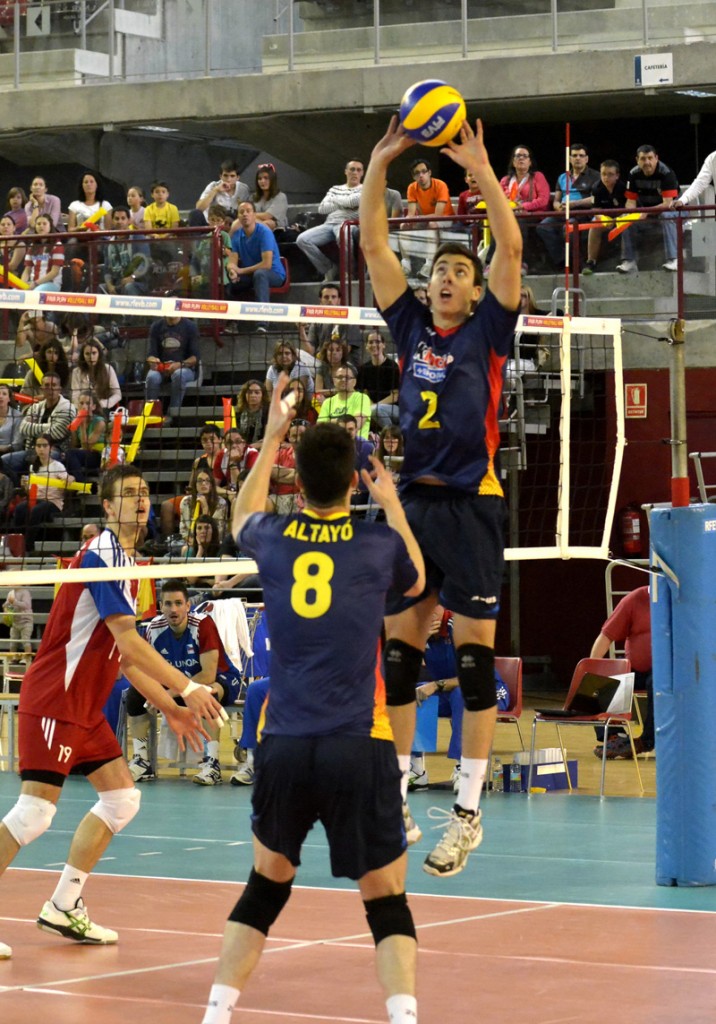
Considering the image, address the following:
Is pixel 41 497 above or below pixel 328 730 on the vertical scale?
above

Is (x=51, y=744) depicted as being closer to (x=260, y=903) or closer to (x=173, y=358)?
(x=260, y=903)

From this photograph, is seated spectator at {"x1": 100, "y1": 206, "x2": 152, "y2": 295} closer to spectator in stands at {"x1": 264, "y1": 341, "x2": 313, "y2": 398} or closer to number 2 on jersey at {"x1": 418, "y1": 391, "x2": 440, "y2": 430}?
spectator in stands at {"x1": 264, "y1": 341, "x2": 313, "y2": 398}

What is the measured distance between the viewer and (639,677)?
13031 mm

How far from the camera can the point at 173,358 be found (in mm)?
16672

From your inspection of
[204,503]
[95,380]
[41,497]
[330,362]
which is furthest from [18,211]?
[330,362]

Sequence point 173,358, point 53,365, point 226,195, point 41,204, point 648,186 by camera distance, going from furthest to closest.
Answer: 1. point 41,204
2. point 226,195
3. point 648,186
4. point 173,358
5. point 53,365

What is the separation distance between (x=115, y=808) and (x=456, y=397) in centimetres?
251

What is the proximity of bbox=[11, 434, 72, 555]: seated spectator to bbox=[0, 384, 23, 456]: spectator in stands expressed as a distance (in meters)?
0.35

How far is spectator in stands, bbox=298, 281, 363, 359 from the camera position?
1484 centimetres


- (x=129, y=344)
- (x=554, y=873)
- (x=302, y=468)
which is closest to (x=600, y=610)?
(x=129, y=344)

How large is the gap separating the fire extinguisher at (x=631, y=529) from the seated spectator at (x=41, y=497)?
20.8 feet

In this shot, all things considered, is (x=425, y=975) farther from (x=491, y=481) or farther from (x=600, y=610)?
(x=600, y=610)

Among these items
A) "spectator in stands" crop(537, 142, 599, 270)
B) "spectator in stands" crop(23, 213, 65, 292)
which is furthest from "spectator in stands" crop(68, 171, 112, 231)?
"spectator in stands" crop(537, 142, 599, 270)

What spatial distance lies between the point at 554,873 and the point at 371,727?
4363 mm
